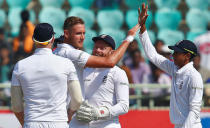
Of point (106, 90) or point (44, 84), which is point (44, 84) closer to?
point (44, 84)

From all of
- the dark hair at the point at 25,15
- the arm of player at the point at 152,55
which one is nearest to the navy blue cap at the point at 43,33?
the arm of player at the point at 152,55

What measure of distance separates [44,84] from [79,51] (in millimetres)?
618

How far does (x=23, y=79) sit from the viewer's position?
449cm

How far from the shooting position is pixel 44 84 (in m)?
4.47

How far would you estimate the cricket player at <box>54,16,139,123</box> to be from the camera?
15.6 feet

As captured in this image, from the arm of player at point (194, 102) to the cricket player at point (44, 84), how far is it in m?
1.47

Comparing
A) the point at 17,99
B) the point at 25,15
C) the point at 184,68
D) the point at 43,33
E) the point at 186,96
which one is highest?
the point at 25,15

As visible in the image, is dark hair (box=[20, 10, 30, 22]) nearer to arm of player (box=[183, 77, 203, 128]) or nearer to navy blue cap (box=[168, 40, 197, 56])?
navy blue cap (box=[168, 40, 197, 56])

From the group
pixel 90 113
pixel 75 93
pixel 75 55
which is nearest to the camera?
pixel 75 93

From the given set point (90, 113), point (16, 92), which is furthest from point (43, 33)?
point (90, 113)

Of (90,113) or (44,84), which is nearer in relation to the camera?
(44,84)

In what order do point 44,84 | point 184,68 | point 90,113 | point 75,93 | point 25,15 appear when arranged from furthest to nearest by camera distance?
point 25,15
point 184,68
point 90,113
point 75,93
point 44,84

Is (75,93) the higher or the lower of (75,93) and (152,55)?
the lower

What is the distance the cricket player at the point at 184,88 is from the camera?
214 inches
